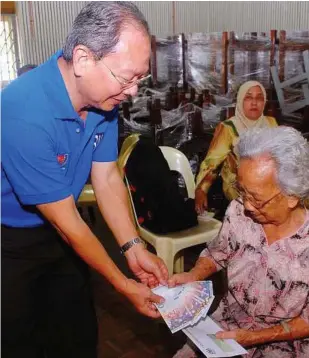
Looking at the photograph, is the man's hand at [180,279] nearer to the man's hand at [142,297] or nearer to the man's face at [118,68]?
the man's hand at [142,297]

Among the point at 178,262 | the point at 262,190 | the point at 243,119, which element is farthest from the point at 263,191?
the point at 243,119

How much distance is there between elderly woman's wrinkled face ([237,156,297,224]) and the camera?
1.40 meters

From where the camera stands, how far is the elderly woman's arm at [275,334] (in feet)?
4.65

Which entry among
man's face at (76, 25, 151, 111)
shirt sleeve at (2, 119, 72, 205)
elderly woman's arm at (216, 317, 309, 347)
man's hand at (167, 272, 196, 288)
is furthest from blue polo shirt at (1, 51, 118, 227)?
elderly woman's arm at (216, 317, 309, 347)

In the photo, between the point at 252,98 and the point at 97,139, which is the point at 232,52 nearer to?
the point at 252,98

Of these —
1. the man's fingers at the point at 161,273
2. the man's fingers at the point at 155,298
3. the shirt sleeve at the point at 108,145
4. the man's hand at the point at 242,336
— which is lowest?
the man's hand at the point at 242,336

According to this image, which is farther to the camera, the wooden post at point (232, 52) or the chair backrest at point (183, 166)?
the wooden post at point (232, 52)

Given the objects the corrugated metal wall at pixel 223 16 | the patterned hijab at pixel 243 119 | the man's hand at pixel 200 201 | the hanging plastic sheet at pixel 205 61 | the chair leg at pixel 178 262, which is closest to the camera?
the chair leg at pixel 178 262

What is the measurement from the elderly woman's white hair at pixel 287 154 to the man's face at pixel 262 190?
22 mm

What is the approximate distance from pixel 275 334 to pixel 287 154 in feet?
1.96

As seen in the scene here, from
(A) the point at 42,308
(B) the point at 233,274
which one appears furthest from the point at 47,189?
(B) the point at 233,274

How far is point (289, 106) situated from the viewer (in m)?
6.68

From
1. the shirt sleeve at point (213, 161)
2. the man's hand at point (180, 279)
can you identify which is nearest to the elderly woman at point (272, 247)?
the man's hand at point (180, 279)

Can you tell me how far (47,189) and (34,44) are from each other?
16.8 feet
